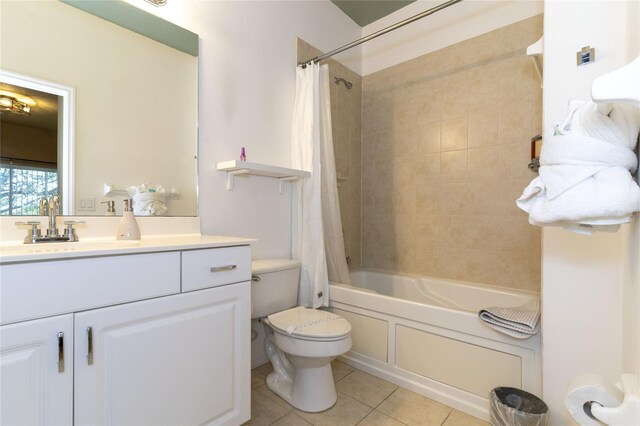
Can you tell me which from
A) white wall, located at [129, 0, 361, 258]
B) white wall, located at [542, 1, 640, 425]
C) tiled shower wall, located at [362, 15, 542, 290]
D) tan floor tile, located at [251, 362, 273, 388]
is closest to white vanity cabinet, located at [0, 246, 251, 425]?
tan floor tile, located at [251, 362, 273, 388]

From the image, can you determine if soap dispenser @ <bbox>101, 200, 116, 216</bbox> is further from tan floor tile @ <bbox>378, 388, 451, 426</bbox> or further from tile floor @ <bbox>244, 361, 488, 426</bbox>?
tan floor tile @ <bbox>378, 388, 451, 426</bbox>

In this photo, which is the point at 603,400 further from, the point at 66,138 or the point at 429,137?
the point at 429,137

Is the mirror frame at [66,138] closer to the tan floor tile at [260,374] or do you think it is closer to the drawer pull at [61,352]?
the drawer pull at [61,352]

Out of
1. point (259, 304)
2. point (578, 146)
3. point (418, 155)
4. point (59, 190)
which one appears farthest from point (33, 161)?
point (418, 155)

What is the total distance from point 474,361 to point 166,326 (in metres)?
1.47

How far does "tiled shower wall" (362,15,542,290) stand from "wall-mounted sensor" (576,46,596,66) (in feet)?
3.47

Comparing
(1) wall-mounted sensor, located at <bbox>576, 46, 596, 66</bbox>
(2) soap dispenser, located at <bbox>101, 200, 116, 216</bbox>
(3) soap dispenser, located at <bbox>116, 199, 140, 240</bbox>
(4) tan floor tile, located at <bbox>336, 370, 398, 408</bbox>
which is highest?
(1) wall-mounted sensor, located at <bbox>576, 46, 596, 66</bbox>

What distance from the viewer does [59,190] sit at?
1255mm

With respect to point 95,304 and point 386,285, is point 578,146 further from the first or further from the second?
point 386,285

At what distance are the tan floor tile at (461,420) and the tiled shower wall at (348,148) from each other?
1.46 m

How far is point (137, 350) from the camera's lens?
1.00 meters

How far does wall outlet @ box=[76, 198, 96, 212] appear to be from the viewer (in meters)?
1.30

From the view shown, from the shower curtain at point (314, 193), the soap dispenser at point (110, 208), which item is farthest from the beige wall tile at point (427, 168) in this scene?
the soap dispenser at point (110, 208)

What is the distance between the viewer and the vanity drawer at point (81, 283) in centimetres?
79
